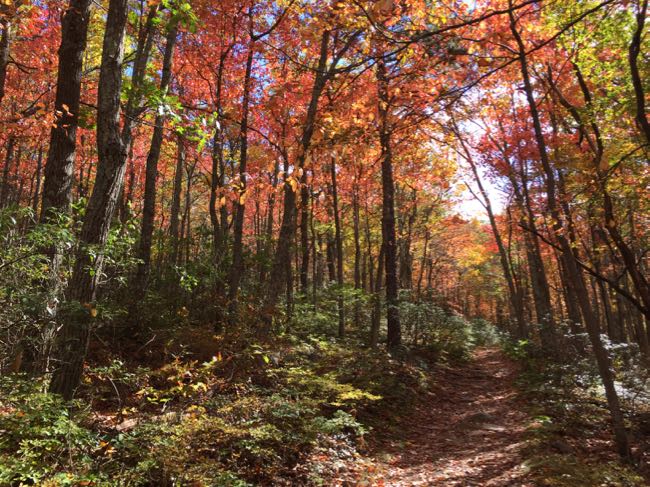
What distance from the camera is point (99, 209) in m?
4.29

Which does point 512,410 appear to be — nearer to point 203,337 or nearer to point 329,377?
point 329,377

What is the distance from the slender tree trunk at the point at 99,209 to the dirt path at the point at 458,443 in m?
3.59

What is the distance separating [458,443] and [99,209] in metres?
6.11

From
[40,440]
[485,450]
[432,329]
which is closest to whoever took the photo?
[40,440]

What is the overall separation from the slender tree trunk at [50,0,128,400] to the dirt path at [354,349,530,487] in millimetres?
3588

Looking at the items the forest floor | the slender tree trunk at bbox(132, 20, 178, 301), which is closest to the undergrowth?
the forest floor

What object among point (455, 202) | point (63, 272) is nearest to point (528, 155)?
point (455, 202)

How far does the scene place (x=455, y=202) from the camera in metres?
21.7

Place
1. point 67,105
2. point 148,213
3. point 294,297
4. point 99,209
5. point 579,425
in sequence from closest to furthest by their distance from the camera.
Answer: point 99,209, point 67,105, point 579,425, point 148,213, point 294,297

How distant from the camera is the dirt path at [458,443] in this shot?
5.04m

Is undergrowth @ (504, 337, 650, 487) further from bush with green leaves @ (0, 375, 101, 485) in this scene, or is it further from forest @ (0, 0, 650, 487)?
bush with green leaves @ (0, 375, 101, 485)

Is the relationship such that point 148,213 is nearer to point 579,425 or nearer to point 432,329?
point 579,425

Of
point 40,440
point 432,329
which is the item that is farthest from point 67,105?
point 432,329

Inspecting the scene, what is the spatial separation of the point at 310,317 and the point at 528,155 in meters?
9.96
